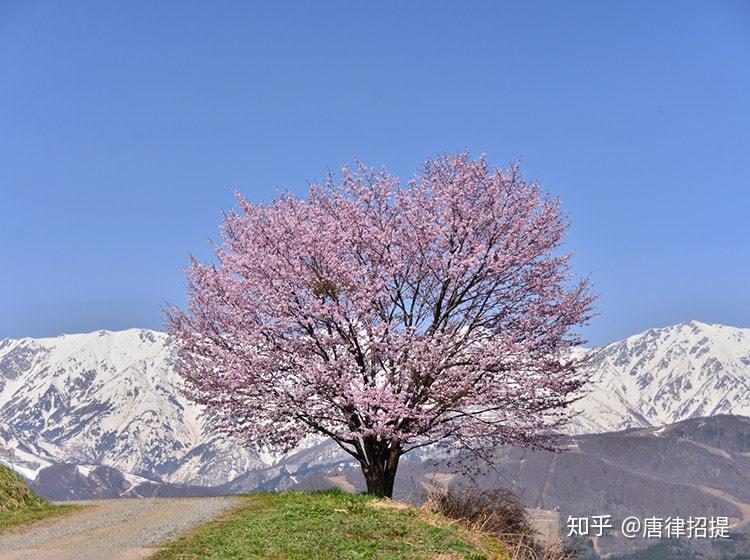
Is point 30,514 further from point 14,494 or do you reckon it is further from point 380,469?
point 380,469

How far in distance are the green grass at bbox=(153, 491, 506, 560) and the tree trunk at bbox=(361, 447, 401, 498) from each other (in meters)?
4.23

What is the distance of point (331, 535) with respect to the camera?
22.9 meters

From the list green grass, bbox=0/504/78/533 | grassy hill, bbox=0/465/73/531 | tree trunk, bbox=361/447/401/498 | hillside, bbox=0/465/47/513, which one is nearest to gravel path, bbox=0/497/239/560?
green grass, bbox=0/504/78/533

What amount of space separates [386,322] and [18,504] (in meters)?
14.9

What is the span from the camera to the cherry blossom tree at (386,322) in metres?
31.5

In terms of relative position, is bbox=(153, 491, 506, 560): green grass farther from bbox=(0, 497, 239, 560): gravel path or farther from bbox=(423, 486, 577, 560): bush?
bbox=(423, 486, 577, 560): bush

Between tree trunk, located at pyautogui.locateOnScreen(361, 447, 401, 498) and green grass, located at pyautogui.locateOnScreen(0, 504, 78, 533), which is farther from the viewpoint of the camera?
tree trunk, located at pyautogui.locateOnScreen(361, 447, 401, 498)

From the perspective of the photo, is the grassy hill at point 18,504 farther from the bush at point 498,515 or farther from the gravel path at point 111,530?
the bush at point 498,515

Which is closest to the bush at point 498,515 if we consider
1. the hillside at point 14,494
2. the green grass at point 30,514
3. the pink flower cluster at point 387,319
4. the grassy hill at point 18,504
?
the pink flower cluster at point 387,319

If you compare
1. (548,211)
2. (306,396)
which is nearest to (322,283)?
(306,396)

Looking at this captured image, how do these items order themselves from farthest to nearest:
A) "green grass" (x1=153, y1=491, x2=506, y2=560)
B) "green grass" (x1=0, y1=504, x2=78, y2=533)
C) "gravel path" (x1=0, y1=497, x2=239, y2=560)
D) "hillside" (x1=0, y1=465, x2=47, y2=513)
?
"hillside" (x1=0, y1=465, x2=47, y2=513), "green grass" (x1=0, y1=504, x2=78, y2=533), "gravel path" (x1=0, y1=497, x2=239, y2=560), "green grass" (x1=153, y1=491, x2=506, y2=560)

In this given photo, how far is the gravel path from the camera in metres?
21.6

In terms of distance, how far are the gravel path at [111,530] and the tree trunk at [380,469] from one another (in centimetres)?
502

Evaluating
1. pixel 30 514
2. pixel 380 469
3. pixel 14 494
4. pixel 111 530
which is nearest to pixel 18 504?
pixel 14 494
